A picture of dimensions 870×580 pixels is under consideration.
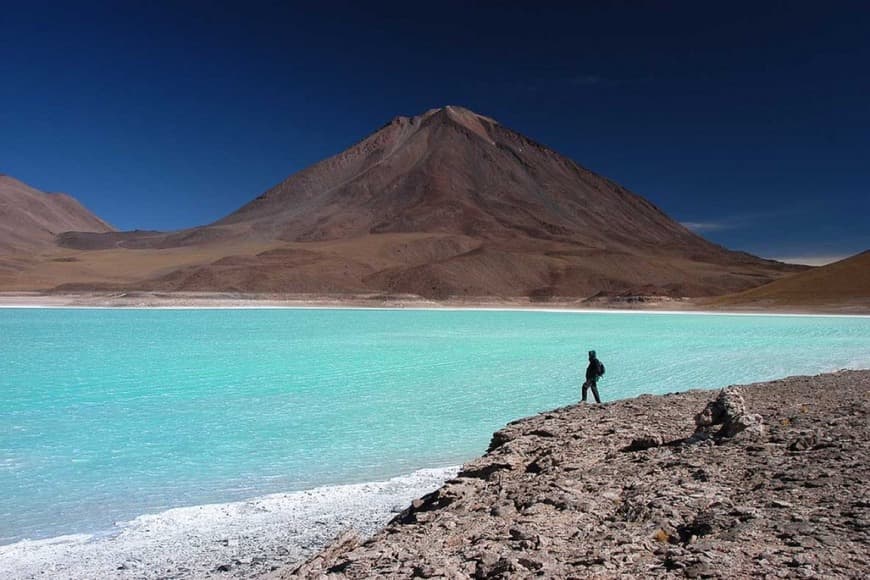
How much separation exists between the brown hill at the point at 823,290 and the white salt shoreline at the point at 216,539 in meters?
58.8

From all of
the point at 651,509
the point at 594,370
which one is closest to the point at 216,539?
the point at 651,509

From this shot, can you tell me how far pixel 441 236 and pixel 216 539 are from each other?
106468mm

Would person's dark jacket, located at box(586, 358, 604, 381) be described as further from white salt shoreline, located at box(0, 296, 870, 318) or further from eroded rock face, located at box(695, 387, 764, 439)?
white salt shoreline, located at box(0, 296, 870, 318)

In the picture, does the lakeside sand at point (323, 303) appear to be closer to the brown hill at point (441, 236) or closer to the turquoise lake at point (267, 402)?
the brown hill at point (441, 236)

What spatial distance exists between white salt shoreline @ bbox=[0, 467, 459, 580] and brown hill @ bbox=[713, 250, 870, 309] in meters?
58.8

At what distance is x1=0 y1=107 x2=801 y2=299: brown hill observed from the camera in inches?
3408

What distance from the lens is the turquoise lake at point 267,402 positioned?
747 cm

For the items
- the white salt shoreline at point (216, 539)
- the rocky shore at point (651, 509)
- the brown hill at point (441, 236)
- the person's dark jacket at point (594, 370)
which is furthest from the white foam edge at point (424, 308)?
the white salt shoreline at point (216, 539)

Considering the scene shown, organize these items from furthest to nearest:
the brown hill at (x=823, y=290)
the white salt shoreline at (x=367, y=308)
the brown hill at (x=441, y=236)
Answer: the brown hill at (x=441, y=236)
the brown hill at (x=823, y=290)
the white salt shoreline at (x=367, y=308)

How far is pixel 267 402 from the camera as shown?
1265 cm

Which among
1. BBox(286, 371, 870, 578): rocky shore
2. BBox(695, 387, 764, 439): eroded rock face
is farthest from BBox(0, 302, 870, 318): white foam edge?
BBox(286, 371, 870, 578): rocky shore

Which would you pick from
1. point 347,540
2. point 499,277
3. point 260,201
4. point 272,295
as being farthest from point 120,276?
point 347,540

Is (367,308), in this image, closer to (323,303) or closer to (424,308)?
(323,303)

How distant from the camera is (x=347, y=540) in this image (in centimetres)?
430
